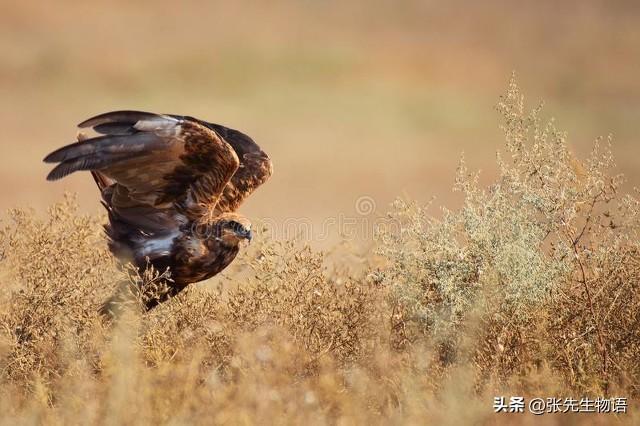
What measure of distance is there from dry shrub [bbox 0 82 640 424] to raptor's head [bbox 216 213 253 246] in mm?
147

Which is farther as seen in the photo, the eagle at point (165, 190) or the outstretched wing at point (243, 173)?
the outstretched wing at point (243, 173)

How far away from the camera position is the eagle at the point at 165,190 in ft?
20.4

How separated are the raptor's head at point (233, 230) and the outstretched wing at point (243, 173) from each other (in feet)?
1.66

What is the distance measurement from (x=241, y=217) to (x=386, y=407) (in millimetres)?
1997

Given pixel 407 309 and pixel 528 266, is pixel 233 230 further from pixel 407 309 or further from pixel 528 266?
pixel 528 266

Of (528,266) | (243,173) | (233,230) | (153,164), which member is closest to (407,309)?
(528,266)

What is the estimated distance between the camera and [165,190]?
22.3ft

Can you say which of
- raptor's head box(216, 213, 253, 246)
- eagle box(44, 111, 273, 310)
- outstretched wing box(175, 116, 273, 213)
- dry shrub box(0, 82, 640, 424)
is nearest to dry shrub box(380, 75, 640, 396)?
dry shrub box(0, 82, 640, 424)

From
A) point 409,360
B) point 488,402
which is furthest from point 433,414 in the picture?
point 409,360

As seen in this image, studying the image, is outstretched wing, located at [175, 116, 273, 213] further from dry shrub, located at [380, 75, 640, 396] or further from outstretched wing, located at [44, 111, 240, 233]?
dry shrub, located at [380, 75, 640, 396]

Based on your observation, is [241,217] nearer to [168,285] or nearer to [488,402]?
[168,285]

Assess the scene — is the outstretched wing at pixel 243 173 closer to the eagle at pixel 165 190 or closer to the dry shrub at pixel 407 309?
the eagle at pixel 165 190

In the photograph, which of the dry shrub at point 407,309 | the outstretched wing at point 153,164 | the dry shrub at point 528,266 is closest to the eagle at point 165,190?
the outstretched wing at point 153,164

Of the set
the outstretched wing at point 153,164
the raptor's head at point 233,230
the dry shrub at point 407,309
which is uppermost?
the outstretched wing at point 153,164
